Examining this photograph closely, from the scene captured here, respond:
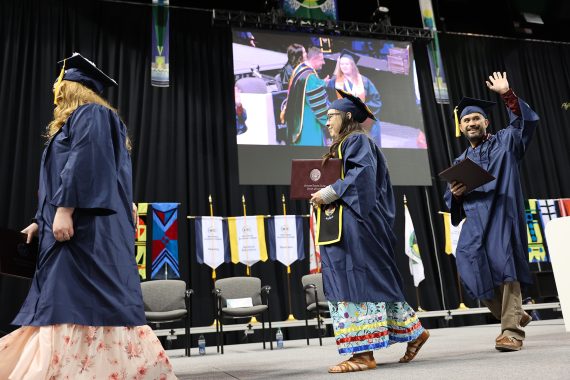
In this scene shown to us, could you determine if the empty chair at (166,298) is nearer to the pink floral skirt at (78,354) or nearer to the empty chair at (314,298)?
the empty chair at (314,298)

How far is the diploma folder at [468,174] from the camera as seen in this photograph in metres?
2.87

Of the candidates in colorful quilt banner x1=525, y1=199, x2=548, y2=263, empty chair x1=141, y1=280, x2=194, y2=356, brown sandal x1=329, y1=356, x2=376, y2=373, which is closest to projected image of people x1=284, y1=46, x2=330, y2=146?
empty chair x1=141, y1=280, x2=194, y2=356

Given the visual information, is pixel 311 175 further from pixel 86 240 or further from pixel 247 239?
pixel 247 239

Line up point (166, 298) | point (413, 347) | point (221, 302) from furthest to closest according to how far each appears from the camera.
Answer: point (221, 302), point (166, 298), point (413, 347)

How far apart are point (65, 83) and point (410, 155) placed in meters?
6.59

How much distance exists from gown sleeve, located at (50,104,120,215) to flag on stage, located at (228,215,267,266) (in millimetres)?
5333

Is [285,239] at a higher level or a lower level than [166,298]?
higher

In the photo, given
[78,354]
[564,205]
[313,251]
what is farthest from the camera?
[564,205]

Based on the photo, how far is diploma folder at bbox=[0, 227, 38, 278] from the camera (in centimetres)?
189

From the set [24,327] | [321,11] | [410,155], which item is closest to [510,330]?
[24,327]

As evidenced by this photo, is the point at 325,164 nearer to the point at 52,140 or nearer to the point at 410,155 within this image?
the point at 52,140

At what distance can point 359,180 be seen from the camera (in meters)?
2.62

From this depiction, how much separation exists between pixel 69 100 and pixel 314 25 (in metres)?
6.56

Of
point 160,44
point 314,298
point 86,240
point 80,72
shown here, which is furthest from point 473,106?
point 160,44
